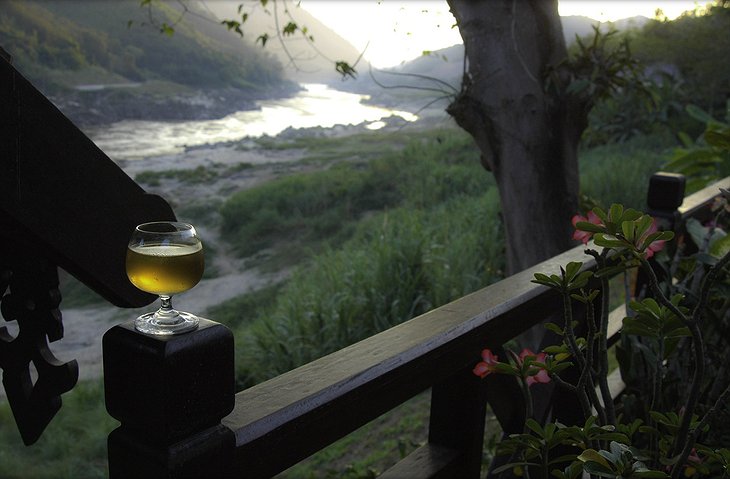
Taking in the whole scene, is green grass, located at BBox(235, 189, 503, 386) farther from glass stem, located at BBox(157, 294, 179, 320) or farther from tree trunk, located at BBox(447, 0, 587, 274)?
glass stem, located at BBox(157, 294, 179, 320)

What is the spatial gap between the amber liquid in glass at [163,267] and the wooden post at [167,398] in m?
0.07

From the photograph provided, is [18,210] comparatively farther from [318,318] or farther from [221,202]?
[221,202]

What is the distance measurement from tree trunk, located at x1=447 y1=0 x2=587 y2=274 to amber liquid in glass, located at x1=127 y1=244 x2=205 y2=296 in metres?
2.31

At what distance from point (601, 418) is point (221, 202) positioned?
18928 mm

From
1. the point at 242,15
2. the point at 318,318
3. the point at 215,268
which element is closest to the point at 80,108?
the point at 215,268

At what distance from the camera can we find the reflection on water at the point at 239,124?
19.5m

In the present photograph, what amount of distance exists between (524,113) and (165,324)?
2.44m

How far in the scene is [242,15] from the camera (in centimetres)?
315

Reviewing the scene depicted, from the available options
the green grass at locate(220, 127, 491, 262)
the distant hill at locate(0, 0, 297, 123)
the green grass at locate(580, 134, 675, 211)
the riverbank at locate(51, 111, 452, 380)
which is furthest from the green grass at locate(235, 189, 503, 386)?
the distant hill at locate(0, 0, 297, 123)

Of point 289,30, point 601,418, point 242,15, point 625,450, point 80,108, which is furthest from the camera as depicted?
point 80,108

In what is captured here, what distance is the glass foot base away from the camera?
0.58 m

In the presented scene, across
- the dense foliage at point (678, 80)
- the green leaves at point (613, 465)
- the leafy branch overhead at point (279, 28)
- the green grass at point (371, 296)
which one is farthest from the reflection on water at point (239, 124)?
the green leaves at point (613, 465)

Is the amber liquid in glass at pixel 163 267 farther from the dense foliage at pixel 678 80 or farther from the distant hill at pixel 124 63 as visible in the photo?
the distant hill at pixel 124 63

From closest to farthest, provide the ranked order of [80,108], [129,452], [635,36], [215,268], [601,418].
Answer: [129,452], [601,418], [215,268], [635,36], [80,108]
